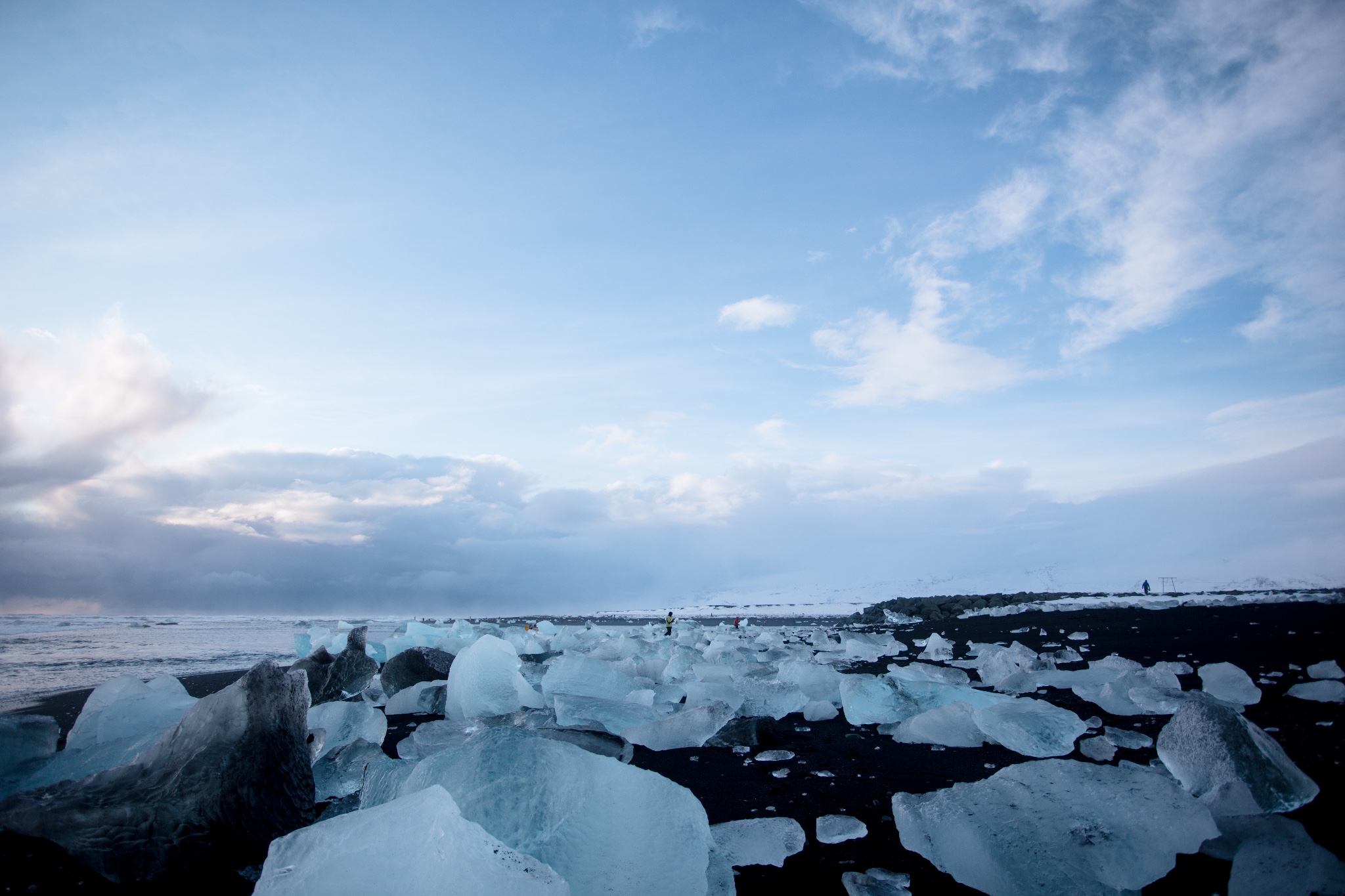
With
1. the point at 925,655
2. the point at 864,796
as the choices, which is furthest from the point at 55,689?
the point at 925,655

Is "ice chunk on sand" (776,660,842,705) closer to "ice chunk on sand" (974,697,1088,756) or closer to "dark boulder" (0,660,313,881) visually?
"ice chunk on sand" (974,697,1088,756)

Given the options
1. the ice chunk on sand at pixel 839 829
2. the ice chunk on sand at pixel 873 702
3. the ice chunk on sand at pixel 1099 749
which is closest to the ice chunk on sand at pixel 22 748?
the ice chunk on sand at pixel 839 829

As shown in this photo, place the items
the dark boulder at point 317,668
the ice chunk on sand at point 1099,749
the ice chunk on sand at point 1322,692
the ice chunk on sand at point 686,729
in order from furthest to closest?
the dark boulder at point 317,668 < the ice chunk on sand at point 1322,692 < the ice chunk on sand at point 686,729 < the ice chunk on sand at point 1099,749

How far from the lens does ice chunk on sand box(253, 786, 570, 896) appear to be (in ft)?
3.59

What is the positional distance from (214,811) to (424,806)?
3.04ft

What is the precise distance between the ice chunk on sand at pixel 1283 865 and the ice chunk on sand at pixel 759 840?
93cm

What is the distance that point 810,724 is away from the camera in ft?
11.4

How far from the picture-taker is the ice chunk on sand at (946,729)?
107 inches

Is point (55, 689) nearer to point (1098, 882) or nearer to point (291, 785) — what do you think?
point (291, 785)

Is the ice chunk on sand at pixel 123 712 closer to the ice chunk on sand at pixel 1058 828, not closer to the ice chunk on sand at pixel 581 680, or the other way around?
the ice chunk on sand at pixel 581 680

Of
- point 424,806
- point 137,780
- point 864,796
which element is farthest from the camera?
point 864,796

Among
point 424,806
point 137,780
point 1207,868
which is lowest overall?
point 1207,868

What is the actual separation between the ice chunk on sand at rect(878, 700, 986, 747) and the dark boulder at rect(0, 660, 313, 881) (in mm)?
2450

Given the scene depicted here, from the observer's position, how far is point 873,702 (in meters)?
3.23
